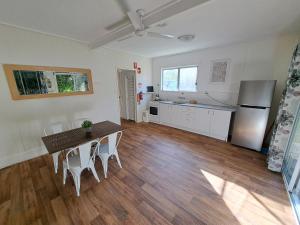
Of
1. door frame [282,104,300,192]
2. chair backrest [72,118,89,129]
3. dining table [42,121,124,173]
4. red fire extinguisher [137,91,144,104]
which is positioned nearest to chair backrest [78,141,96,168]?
dining table [42,121,124,173]

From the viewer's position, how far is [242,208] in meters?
1.64

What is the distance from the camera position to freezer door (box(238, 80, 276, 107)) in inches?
102

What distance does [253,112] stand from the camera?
2824 millimetres

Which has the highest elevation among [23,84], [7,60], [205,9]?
[205,9]

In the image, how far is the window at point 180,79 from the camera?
434cm

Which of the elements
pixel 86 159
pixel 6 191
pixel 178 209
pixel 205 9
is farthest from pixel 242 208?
pixel 6 191

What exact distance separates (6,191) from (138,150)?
224cm

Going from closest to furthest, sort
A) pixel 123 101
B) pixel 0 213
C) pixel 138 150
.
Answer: pixel 0 213 < pixel 138 150 < pixel 123 101

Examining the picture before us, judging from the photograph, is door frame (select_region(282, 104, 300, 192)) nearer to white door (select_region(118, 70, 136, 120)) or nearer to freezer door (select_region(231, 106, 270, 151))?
freezer door (select_region(231, 106, 270, 151))

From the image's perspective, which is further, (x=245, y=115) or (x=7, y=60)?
(x=245, y=115)

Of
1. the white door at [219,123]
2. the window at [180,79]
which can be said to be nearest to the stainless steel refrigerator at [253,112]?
the white door at [219,123]

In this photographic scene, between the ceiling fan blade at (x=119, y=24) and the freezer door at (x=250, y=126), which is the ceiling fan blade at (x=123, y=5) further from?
the freezer door at (x=250, y=126)

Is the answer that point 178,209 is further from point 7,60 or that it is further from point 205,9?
point 7,60

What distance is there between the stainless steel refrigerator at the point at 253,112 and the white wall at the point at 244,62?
0.51m
